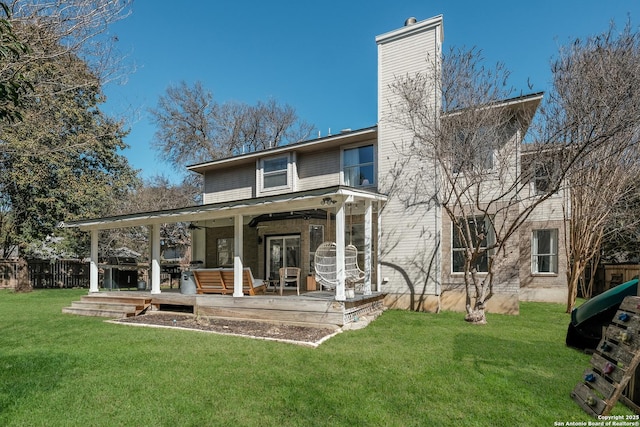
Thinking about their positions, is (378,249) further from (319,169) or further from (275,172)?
(275,172)

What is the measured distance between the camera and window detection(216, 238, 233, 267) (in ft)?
50.5

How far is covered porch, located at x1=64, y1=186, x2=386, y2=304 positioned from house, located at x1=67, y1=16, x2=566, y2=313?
1.3 inches

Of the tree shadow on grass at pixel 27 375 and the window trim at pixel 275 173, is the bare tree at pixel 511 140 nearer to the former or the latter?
the window trim at pixel 275 173

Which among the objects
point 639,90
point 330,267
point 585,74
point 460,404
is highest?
point 585,74

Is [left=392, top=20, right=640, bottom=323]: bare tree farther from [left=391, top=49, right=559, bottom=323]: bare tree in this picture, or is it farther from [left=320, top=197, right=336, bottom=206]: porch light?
[left=320, top=197, right=336, bottom=206]: porch light

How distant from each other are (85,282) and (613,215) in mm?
26676

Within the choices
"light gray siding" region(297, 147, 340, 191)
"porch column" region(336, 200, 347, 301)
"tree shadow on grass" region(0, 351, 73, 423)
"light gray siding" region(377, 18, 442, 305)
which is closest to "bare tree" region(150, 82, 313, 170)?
"light gray siding" region(297, 147, 340, 191)

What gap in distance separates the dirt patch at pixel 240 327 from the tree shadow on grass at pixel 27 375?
126 inches

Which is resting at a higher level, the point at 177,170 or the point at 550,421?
the point at 177,170

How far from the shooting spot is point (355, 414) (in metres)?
3.95

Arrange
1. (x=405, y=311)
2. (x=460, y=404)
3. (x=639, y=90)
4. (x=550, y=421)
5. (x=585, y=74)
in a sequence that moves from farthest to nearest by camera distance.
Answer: (x=405, y=311) → (x=585, y=74) → (x=639, y=90) → (x=460, y=404) → (x=550, y=421)

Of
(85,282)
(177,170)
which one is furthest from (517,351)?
(177,170)

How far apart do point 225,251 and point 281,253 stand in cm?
281

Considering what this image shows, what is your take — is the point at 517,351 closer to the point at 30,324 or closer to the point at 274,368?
the point at 274,368
